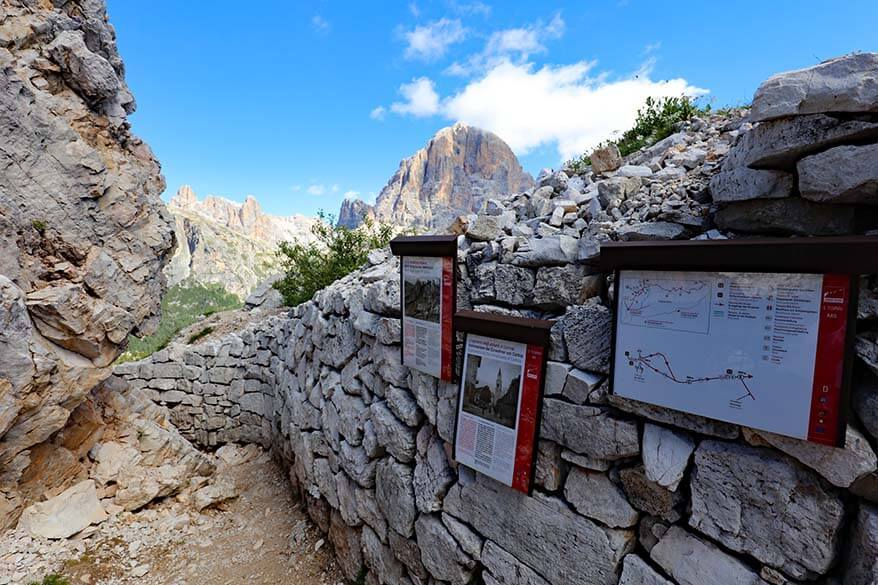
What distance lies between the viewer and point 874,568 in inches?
61.1

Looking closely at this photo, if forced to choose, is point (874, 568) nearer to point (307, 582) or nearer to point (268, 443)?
point (307, 582)

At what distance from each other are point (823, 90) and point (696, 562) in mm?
2225

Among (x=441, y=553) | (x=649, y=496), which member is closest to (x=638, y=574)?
(x=649, y=496)

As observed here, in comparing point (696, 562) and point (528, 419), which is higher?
point (528, 419)

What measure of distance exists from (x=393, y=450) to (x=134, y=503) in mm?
4098

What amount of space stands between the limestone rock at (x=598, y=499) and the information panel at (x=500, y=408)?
263 mm

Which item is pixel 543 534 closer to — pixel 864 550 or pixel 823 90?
pixel 864 550

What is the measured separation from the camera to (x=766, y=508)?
70.9 inches

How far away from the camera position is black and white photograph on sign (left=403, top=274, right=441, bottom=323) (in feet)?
10.4

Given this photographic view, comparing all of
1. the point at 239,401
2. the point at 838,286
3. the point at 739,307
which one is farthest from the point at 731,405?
the point at 239,401

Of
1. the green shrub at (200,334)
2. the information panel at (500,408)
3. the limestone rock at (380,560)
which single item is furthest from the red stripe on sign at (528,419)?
the green shrub at (200,334)

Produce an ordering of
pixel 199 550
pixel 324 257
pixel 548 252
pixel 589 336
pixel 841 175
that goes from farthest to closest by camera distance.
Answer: pixel 324 257 → pixel 199 550 → pixel 548 252 → pixel 589 336 → pixel 841 175

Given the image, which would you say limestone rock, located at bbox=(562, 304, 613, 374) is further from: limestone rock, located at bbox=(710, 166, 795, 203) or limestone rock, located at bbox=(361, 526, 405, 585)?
limestone rock, located at bbox=(361, 526, 405, 585)

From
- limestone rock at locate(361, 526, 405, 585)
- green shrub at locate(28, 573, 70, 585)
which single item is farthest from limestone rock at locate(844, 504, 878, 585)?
green shrub at locate(28, 573, 70, 585)
